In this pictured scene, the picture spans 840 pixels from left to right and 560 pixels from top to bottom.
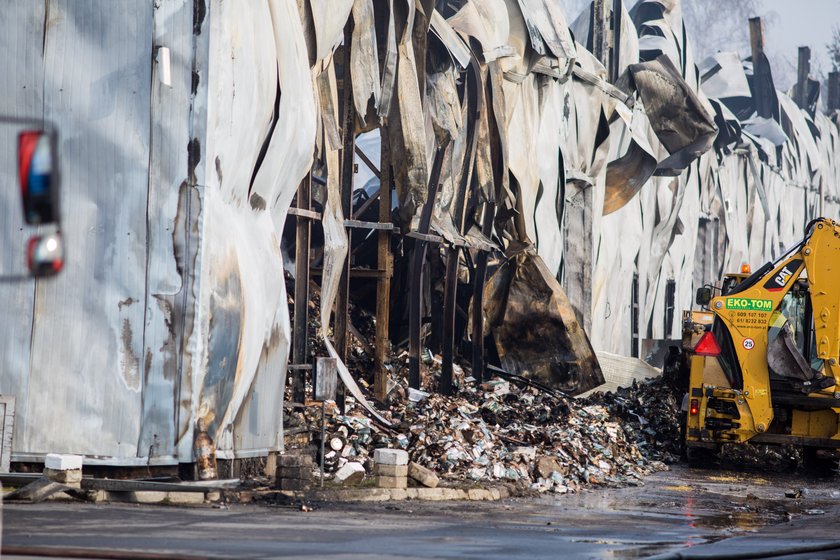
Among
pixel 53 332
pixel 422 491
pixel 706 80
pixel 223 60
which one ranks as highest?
pixel 706 80


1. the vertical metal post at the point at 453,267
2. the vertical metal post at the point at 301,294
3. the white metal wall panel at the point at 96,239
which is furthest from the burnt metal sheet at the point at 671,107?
the white metal wall panel at the point at 96,239

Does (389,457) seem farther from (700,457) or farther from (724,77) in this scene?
(724,77)

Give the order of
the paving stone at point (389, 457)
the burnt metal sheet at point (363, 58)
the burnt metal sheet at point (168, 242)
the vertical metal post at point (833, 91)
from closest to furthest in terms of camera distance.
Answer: the burnt metal sheet at point (168, 242), the paving stone at point (389, 457), the burnt metal sheet at point (363, 58), the vertical metal post at point (833, 91)

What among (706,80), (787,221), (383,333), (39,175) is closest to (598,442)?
(383,333)

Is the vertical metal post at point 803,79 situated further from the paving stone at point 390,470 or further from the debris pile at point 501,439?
the paving stone at point 390,470

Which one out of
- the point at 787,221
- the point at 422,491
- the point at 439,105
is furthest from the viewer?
the point at 787,221

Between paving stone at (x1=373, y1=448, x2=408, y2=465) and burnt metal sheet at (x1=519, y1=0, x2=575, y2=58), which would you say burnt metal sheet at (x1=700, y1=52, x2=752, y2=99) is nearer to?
burnt metal sheet at (x1=519, y1=0, x2=575, y2=58)

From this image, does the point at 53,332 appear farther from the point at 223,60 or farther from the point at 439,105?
the point at 439,105

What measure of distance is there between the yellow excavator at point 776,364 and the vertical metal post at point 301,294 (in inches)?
194

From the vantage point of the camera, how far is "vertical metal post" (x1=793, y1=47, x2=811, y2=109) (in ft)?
153

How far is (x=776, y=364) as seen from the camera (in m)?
14.6

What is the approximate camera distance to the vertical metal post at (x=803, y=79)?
46562mm

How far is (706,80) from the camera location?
37688 mm

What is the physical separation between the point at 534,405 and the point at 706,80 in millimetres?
23350
